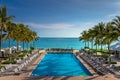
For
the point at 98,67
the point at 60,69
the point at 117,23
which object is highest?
the point at 117,23

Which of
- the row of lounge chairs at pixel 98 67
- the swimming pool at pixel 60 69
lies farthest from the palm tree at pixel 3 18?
the row of lounge chairs at pixel 98 67

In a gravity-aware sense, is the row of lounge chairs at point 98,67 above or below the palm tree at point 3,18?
below

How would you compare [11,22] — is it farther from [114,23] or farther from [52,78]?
[52,78]

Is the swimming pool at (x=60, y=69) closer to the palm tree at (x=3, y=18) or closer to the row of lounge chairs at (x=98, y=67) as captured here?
the row of lounge chairs at (x=98, y=67)

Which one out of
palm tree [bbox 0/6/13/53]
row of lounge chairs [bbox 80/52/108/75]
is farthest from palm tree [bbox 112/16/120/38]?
palm tree [bbox 0/6/13/53]

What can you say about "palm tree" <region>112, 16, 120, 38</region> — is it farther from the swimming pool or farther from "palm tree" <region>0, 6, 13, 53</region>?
"palm tree" <region>0, 6, 13, 53</region>

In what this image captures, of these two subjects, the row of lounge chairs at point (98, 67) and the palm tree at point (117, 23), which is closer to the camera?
the row of lounge chairs at point (98, 67)

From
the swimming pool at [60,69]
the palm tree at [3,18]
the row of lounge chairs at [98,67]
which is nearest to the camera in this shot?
the row of lounge chairs at [98,67]

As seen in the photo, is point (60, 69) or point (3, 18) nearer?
point (60, 69)

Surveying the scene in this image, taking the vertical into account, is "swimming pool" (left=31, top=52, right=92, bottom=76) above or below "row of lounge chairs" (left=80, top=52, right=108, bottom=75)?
below

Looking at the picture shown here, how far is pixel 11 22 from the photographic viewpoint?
37.5m

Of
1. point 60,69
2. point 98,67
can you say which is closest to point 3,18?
point 60,69

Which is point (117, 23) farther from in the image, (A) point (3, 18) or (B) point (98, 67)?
(A) point (3, 18)

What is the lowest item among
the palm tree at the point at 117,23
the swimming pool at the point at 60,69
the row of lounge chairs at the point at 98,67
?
the swimming pool at the point at 60,69
